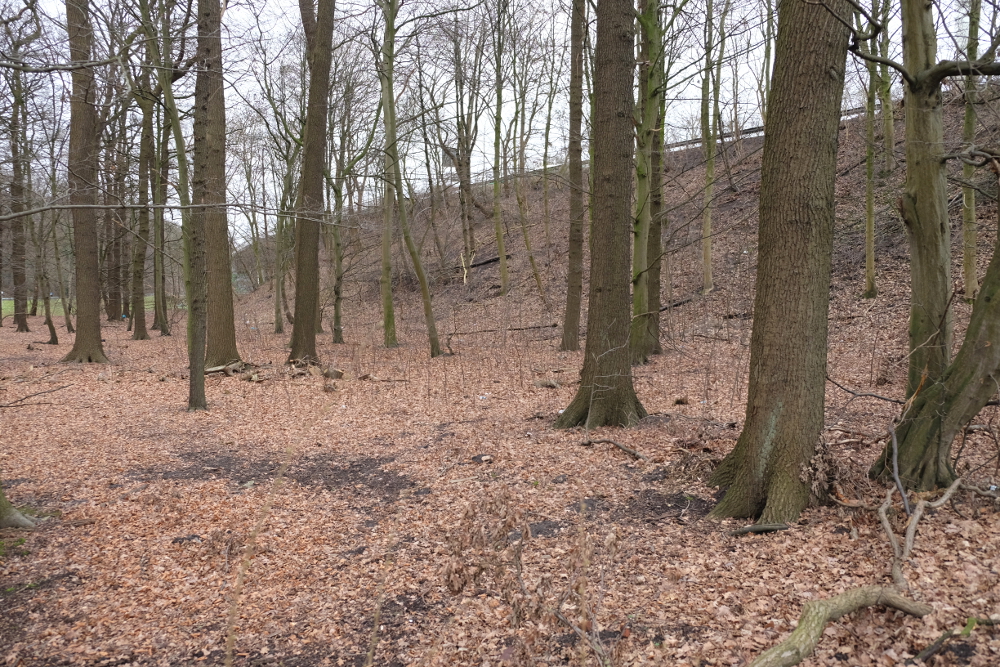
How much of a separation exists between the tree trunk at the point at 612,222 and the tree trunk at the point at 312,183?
22.8 ft

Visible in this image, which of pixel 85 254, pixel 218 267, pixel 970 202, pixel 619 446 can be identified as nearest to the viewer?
pixel 619 446

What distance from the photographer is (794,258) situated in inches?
178

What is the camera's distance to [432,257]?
100ft

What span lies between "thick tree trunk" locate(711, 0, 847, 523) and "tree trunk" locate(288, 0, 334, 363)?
9683 millimetres

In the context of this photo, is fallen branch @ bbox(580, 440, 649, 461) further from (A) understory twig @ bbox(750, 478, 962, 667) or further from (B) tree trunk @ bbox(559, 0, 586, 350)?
(B) tree trunk @ bbox(559, 0, 586, 350)

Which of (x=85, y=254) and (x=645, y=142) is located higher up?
(x=645, y=142)

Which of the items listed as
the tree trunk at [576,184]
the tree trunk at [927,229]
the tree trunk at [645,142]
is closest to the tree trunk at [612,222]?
the tree trunk at [927,229]

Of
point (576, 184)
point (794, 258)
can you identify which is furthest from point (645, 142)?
Result: point (794, 258)

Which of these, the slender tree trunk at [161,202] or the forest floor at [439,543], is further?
the slender tree trunk at [161,202]

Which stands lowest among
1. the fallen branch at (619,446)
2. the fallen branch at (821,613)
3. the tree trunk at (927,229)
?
the fallen branch at (821,613)

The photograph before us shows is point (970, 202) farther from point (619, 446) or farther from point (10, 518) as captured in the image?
point (10, 518)

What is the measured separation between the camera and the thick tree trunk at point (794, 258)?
175 inches

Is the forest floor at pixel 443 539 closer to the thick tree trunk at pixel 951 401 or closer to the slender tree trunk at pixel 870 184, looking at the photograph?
the thick tree trunk at pixel 951 401

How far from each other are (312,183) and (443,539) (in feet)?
32.4
